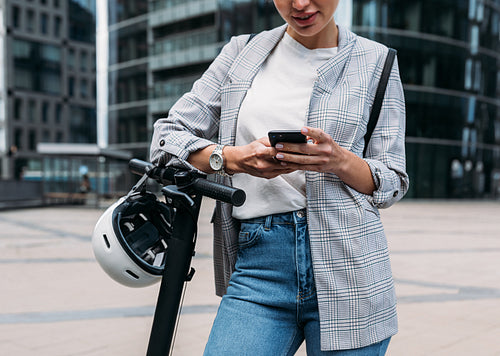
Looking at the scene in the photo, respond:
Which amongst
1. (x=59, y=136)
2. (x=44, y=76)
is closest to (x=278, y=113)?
(x=44, y=76)

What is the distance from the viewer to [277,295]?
4.40 feet

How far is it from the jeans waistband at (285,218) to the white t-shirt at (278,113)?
0.4 inches

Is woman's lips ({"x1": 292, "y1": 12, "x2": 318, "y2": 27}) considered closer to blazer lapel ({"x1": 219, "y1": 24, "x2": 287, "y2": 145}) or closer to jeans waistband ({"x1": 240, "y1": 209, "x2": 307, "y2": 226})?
blazer lapel ({"x1": 219, "y1": 24, "x2": 287, "y2": 145})

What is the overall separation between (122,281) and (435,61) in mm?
33391

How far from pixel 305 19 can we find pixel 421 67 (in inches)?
1275

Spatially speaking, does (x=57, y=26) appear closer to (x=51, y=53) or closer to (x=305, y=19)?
(x=51, y=53)

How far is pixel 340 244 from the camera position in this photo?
132 centimetres

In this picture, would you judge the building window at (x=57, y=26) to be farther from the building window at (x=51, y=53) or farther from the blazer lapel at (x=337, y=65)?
the blazer lapel at (x=337, y=65)

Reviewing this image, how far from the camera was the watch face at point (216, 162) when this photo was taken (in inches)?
51.3

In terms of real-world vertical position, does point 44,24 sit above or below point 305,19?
above

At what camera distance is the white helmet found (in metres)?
1.27

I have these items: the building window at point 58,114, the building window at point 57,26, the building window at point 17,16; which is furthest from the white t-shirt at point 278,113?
the building window at point 57,26

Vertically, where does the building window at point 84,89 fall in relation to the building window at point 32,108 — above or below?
above

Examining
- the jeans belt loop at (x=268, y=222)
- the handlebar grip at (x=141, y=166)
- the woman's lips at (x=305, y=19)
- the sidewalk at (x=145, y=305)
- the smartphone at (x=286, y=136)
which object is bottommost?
the sidewalk at (x=145, y=305)
